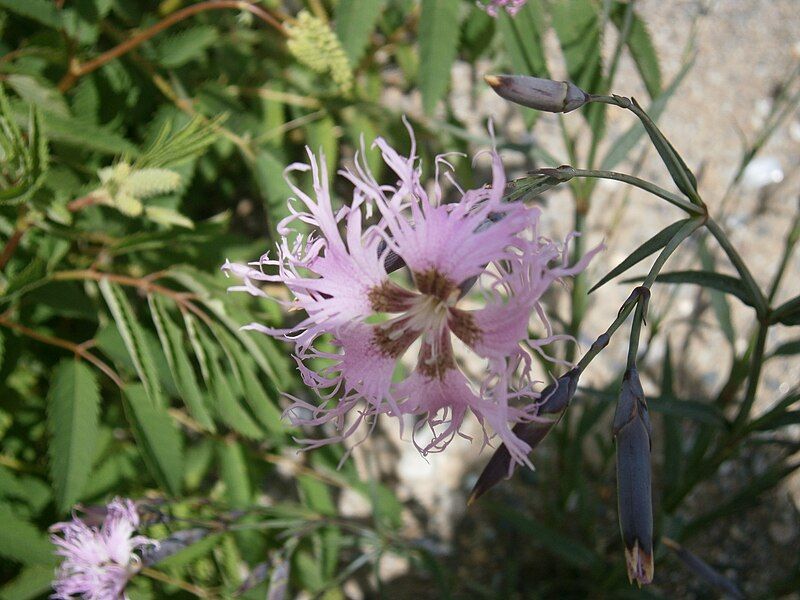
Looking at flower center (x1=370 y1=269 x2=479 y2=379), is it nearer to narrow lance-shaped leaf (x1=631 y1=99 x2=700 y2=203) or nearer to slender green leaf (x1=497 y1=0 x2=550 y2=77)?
narrow lance-shaped leaf (x1=631 y1=99 x2=700 y2=203)

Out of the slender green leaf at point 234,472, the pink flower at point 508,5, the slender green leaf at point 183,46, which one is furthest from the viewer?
the slender green leaf at point 234,472

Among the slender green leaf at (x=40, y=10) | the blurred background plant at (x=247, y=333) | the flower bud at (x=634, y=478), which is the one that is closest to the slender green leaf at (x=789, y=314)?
the blurred background plant at (x=247, y=333)

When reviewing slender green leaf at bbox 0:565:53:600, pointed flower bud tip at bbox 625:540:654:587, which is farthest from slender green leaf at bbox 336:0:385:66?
slender green leaf at bbox 0:565:53:600

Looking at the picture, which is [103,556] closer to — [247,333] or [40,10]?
[247,333]

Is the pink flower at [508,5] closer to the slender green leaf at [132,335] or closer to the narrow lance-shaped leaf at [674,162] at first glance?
the narrow lance-shaped leaf at [674,162]

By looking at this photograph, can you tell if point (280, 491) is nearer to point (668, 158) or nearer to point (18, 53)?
point (18, 53)
